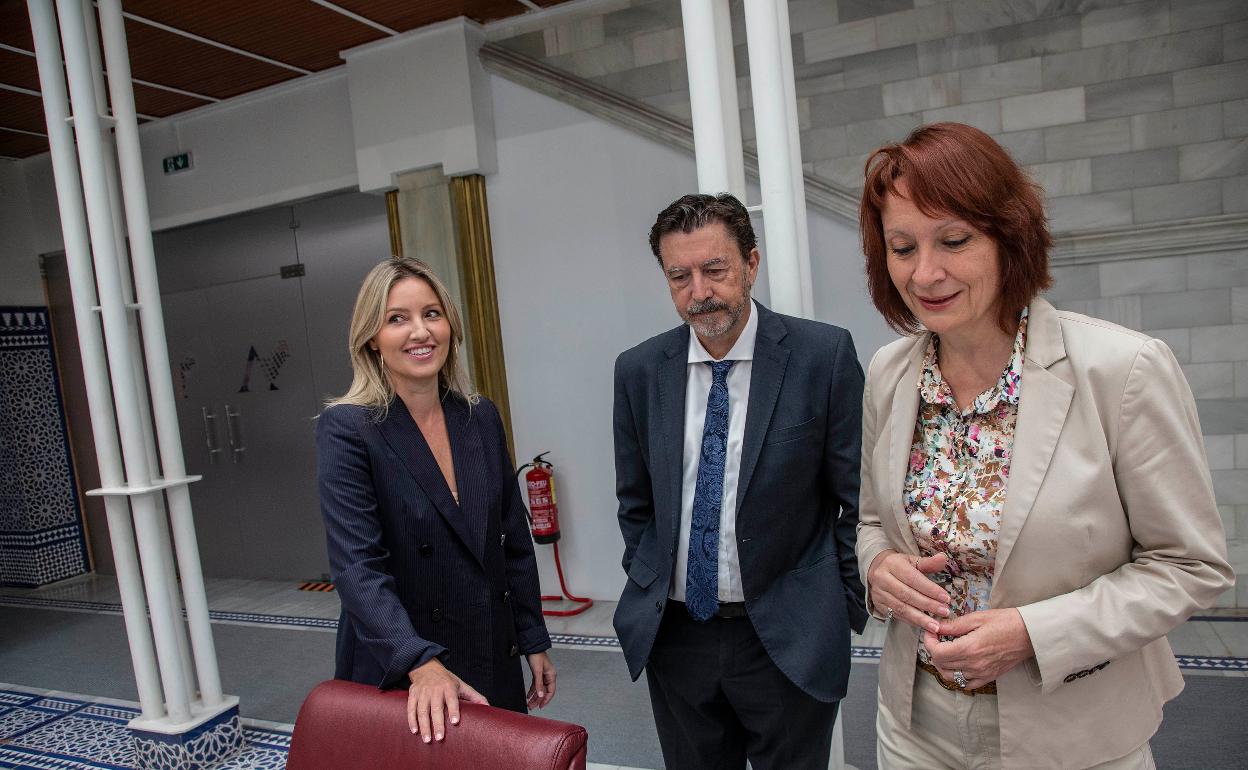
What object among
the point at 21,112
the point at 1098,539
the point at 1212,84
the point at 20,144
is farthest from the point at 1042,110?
the point at 20,144

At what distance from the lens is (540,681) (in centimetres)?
201

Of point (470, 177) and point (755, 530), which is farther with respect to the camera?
point (470, 177)

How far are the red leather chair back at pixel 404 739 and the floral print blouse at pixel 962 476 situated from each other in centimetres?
60

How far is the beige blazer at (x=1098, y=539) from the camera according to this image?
1036mm

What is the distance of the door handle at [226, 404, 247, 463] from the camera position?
598cm

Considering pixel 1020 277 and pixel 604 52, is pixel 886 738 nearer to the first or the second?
pixel 1020 277

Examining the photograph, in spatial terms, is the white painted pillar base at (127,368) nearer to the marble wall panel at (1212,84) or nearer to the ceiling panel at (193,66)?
the ceiling panel at (193,66)

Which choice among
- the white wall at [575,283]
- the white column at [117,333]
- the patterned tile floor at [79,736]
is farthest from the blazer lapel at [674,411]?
the white wall at [575,283]

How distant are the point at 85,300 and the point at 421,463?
1.98 m

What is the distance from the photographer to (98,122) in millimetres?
2920

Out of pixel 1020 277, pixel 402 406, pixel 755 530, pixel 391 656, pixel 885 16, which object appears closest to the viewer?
pixel 1020 277

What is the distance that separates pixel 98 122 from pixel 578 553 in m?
3.13

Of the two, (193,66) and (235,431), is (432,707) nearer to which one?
(193,66)

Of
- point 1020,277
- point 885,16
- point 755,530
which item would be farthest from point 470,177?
point 1020,277
